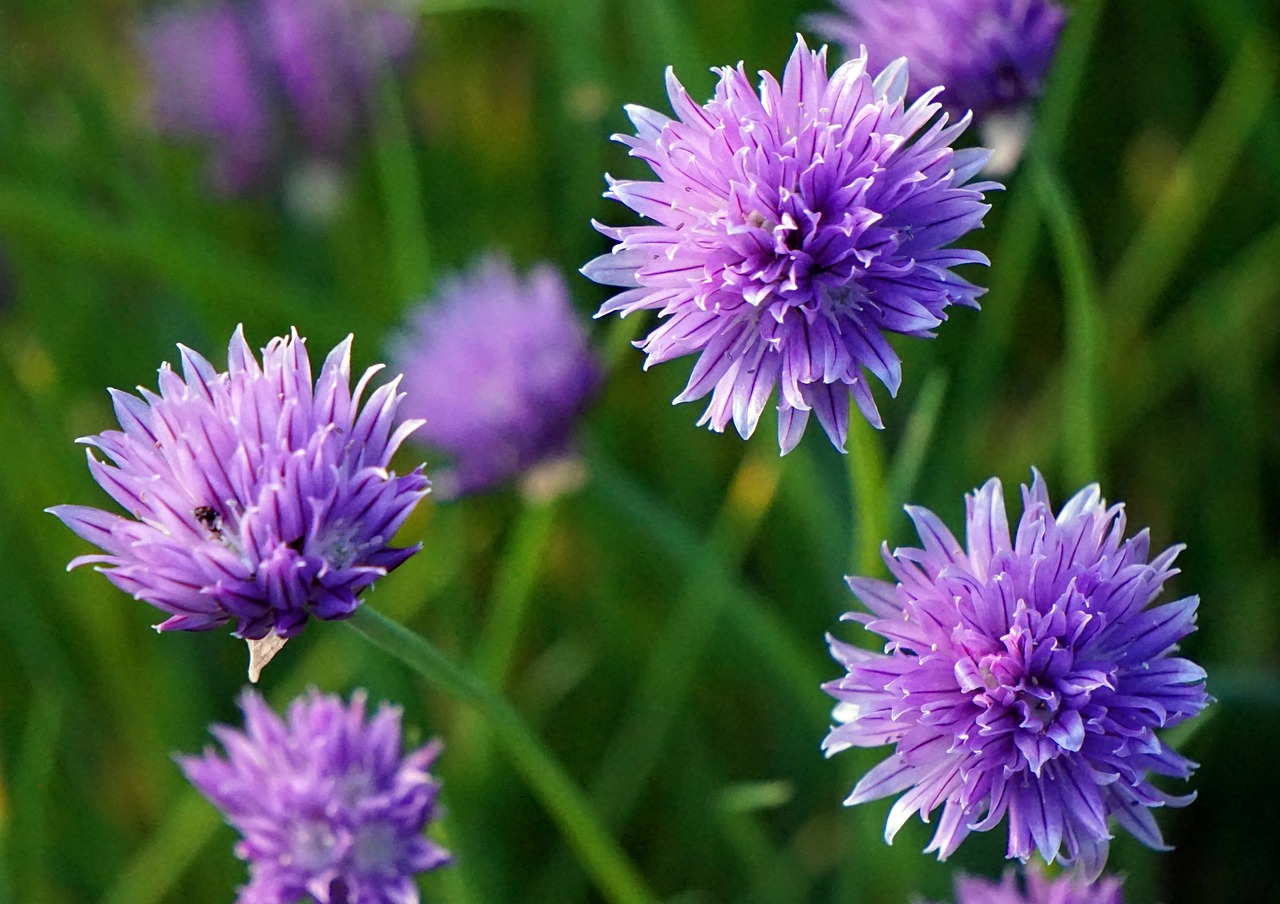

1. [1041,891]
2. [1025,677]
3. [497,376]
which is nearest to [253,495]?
[1025,677]

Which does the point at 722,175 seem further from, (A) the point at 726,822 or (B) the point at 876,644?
(A) the point at 726,822

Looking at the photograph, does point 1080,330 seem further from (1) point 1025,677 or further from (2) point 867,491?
(1) point 1025,677

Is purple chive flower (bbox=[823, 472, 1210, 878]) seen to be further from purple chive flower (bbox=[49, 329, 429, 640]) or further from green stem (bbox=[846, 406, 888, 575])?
purple chive flower (bbox=[49, 329, 429, 640])

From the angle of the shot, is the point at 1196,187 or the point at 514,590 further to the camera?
the point at 1196,187

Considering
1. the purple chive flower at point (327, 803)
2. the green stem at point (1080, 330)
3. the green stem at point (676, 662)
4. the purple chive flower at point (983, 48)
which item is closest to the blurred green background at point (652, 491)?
the green stem at point (676, 662)

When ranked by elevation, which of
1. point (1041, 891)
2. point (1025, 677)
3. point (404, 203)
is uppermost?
point (404, 203)

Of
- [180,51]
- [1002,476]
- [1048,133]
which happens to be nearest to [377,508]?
[1048,133]
